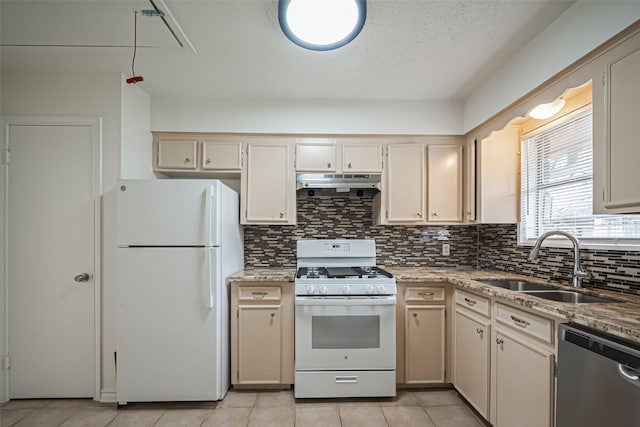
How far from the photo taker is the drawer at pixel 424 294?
240cm

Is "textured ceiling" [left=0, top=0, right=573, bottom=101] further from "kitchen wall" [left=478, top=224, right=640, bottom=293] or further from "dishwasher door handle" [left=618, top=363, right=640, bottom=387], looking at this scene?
"dishwasher door handle" [left=618, top=363, right=640, bottom=387]

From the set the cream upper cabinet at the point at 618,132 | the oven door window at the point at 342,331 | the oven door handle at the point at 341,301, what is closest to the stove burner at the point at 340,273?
the oven door handle at the point at 341,301

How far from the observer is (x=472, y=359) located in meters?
2.04

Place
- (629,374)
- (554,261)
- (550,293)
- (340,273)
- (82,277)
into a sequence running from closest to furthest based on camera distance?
(629,374)
(550,293)
(554,261)
(82,277)
(340,273)

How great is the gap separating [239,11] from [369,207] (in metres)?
1.99

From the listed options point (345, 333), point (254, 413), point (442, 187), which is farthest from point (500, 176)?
point (254, 413)

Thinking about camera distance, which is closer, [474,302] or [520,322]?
[520,322]

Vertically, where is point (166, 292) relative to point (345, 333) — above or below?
above

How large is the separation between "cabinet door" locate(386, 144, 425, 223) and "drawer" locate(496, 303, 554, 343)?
1.13 meters

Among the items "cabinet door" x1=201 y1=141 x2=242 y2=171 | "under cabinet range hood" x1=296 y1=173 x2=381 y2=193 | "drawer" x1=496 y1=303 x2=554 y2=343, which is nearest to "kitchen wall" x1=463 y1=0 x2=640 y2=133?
"under cabinet range hood" x1=296 y1=173 x2=381 y2=193

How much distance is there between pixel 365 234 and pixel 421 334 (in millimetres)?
1040

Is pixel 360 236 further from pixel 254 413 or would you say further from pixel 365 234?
pixel 254 413

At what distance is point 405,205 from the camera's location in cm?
273

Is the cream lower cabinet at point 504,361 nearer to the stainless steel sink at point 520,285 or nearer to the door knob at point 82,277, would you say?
the stainless steel sink at point 520,285
